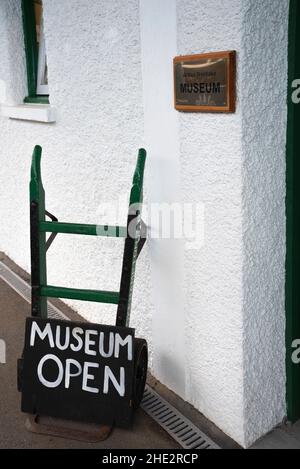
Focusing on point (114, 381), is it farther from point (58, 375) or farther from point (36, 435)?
point (36, 435)

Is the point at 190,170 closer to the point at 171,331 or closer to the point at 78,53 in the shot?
the point at 171,331

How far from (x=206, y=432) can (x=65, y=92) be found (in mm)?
2126

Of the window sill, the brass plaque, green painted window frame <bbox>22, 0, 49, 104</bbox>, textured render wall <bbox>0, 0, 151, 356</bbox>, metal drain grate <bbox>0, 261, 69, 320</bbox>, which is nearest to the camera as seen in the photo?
the brass plaque

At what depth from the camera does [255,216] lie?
2.10 meters

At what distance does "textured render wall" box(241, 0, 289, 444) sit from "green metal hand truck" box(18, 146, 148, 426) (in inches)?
20.3

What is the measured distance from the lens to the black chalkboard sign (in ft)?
7.66

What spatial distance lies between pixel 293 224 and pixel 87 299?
3.24 ft

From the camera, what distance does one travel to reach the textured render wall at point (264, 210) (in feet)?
6.44

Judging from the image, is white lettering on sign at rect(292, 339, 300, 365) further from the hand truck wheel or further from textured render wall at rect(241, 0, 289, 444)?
the hand truck wheel

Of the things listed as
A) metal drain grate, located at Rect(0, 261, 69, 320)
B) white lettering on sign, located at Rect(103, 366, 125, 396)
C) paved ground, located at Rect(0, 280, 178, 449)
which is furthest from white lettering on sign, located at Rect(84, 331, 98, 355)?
metal drain grate, located at Rect(0, 261, 69, 320)

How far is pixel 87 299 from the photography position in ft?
7.86

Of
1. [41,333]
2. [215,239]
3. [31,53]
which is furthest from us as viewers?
[31,53]

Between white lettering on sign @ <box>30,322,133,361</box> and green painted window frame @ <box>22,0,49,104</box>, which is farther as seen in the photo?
green painted window frame @ <box>22,0,49,104</box>

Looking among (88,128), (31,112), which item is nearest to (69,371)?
(88,128)
